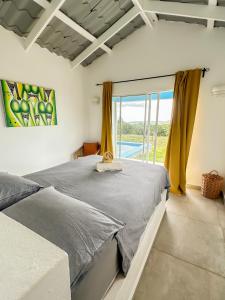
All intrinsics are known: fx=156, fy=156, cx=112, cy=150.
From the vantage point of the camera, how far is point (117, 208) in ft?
4.01

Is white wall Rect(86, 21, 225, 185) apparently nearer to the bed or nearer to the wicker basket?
the wicker basket

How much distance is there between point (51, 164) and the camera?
347cm

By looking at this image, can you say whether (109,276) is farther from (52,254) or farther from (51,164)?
(51,164)

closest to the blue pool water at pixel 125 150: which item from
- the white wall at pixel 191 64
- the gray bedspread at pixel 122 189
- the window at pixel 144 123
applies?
the window at pixel 144 123

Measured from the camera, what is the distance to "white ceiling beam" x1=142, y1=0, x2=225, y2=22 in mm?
2090

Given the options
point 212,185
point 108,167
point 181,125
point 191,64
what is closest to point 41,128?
point 108,167

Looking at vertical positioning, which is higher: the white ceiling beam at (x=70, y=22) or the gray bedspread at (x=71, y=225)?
the white ceiling beam at (x=70, y=22)

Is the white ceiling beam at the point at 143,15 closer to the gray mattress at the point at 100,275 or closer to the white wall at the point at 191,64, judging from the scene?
the white wall at the point at 191,64

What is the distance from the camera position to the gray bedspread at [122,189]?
1142 mm

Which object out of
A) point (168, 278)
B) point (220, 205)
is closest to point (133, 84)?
point (220, 205)

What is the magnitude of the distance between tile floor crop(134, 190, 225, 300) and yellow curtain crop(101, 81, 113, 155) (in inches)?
83.0

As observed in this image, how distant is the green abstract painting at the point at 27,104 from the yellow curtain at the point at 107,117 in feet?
3.73

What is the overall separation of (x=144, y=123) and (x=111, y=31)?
1.84 meters

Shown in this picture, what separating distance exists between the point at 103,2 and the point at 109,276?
335 cm
